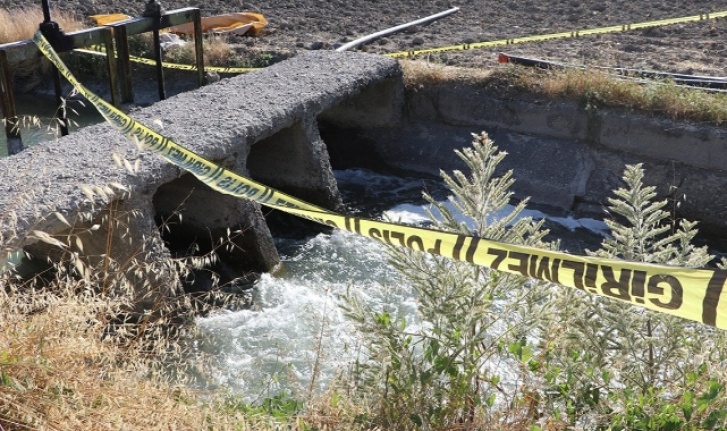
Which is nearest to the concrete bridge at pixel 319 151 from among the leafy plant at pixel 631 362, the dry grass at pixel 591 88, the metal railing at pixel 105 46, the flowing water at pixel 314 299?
the dry grass at pixel 591 88

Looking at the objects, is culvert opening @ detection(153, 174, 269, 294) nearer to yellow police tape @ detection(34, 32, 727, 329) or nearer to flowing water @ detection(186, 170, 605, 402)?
flowing water @ detection(186, 170, 605, 402)

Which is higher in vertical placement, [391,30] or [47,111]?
[391,30]

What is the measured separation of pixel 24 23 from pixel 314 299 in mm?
8308

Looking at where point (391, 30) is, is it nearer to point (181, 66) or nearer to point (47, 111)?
point (181, 66)

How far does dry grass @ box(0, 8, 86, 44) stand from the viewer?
12766 millimetres

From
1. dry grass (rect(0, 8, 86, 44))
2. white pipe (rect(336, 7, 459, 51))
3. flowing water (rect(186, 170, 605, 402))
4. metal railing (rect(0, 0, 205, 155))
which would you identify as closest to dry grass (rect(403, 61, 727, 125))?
flowing water (rect(186, 170, 605, 402))

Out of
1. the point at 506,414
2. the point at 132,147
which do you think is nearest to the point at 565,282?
the point at 506,414

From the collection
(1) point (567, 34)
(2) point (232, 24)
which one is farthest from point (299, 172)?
(1) point (567, 34)

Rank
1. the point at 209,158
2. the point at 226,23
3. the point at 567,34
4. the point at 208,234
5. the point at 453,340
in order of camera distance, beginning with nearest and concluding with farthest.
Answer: the point at 453,340, the point at 209,158, the point at 208,234, the point at 567,34, the point at 226,23

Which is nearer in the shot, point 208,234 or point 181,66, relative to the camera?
point 208,234

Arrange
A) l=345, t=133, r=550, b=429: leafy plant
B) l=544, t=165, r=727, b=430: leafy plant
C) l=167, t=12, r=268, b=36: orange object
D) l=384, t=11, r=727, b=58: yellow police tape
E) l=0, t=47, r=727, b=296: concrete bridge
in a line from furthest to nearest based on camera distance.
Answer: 1. l=167, t=12, r=268, b=36: orange object
2. l=384, t=11, r=727, b=58: yellow police tape
3. l=0, t=47, r=727, b=296: concrete bridge
4. l=345, t=133, r=550, b=429: leafy plant
5. l=544, t=165, r=727, b=430: leafy plant

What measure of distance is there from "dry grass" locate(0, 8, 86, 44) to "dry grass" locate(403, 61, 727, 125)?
6074 mm

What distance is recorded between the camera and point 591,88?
9.27 metres

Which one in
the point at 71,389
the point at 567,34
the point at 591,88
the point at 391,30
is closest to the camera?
the point at 71,389
